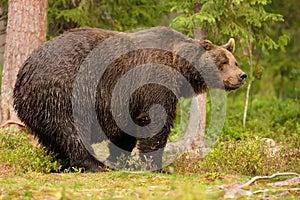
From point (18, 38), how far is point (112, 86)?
8.59ft

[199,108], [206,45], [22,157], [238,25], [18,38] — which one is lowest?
[22,157]

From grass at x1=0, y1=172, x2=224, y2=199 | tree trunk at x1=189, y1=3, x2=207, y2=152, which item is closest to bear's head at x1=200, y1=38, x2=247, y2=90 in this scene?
tree trunk at x1=189, y1=3, x2=207, y2=152

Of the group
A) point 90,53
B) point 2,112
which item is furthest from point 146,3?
point 90,53

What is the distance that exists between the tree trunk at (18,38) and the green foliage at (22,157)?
1.19 metres

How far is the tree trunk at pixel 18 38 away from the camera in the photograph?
9781 millimetres

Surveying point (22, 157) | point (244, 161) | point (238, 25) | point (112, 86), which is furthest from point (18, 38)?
point (244, 161)

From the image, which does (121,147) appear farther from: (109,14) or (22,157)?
(109,14)

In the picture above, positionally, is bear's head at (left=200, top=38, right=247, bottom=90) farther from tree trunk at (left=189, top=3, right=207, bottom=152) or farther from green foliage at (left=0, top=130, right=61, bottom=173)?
green foliage at (left=0, top=130, right=61, bottom=173)

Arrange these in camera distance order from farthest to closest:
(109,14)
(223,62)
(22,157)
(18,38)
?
(109,14) → (18,38) → (223,62) → (22,157)

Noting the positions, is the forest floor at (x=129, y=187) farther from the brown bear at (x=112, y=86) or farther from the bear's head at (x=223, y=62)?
the bear's head at (x=223, y=62)

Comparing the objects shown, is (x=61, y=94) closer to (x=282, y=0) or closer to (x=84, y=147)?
(x=84, y=147)

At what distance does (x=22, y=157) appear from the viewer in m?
7.84

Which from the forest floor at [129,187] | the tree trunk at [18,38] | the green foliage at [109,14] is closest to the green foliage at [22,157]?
the forest floor at [129,187]

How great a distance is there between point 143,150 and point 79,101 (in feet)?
3.84
